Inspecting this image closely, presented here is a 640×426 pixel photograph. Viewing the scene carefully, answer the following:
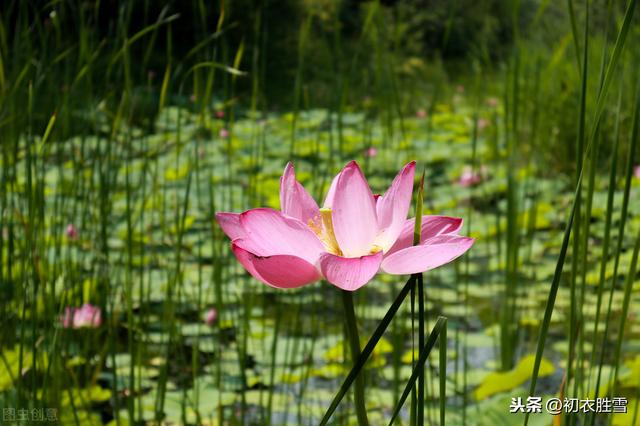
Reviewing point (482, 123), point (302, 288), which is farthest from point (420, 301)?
point (482, 123)

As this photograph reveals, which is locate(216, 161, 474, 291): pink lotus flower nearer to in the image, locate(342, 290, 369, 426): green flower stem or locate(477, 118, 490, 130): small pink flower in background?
locate(342, 290, 369, 426): green flower stem

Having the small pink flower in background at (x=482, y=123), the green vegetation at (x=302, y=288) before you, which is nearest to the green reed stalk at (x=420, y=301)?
the green vegetation at (x=302, y=288)

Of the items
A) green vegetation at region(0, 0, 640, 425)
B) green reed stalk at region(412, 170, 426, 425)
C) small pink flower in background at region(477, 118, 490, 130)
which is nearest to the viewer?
green reed stalk at region(412, 170, 426, 425)

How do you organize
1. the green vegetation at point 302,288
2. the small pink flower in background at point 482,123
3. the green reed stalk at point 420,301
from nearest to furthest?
the green reed stalk at point 420,301 < the green vegetation at point 302,288 < the small pink flower in background at point 482,123

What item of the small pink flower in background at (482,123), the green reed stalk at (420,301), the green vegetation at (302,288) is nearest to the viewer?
the green reed stalk at (420,301)

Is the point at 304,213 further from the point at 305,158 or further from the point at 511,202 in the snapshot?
the point at 305,158

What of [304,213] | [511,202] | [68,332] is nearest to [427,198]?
[511,202]

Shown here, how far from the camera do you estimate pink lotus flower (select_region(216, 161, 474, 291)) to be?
37 centimetres

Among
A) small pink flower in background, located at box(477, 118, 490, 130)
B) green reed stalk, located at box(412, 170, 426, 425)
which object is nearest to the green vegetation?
green reed stalk, located at box(412, 170, 426, 425)

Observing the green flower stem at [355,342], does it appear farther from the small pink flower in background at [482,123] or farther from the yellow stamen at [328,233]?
the small pink flower in background at [482,123]

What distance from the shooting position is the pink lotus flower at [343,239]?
0.37 m

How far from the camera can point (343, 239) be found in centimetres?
42

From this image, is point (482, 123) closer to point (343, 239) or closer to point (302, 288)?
point (302, 288)

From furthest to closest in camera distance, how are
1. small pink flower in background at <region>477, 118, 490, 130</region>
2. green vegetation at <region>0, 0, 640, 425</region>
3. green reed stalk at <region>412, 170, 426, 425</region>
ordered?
small pink flower in background at <region>477, 118, 490, 130</region> < green vegetation at <region>0, 0, 640, 425</region> < green reed stalk at <region>412, 170, 426, 425</region>
